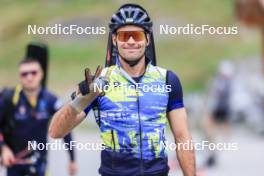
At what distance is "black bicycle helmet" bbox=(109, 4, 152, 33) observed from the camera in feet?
20.4

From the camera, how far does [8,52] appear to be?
37938mm

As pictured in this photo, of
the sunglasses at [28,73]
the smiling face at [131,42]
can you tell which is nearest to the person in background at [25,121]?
the sunglasses at [28,73]

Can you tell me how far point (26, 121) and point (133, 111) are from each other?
12.0 ft

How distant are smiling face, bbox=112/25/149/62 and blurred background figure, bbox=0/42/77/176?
134 inches

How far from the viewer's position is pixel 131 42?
6098 millimetres

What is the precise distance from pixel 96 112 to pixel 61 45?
107ft

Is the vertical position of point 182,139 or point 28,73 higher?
point 28,73

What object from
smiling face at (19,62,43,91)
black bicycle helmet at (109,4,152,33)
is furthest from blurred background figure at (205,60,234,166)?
black bicycle helmet at (109,4,152,33)

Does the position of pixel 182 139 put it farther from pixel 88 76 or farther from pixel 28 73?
pixel 28 73

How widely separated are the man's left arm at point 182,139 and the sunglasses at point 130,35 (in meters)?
0.56

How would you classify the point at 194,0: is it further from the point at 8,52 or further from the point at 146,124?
the point at 146,124

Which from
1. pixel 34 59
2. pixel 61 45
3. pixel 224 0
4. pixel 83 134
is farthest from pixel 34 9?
pixel 34 59

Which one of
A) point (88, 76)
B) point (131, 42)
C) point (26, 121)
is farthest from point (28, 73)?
point (88, 76)

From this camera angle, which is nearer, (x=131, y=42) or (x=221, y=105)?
(x=131, y=42)
